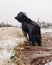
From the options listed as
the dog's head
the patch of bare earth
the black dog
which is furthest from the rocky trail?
the dog's head

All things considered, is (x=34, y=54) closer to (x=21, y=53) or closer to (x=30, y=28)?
(x=21, y=53)

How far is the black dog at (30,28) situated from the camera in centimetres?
1388

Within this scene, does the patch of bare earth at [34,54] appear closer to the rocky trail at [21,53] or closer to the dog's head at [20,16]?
the rocky trail at [21,53]

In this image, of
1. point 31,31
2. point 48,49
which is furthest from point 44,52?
point 31,31

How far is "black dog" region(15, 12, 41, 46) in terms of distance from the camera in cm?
1388

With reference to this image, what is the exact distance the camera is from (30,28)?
45.5 feet

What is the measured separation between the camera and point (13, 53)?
10.6 meters

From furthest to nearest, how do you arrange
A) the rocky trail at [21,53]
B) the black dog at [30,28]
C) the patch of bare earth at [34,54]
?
the black dog at [30,28], the patch of bare earth at [34,54], the rocky trail at [21,53]

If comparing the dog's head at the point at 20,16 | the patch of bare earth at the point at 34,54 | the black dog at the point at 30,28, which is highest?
the dog's head at the point at 20,16

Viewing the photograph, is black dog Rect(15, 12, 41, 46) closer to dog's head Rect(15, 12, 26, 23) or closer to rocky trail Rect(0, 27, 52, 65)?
dog's head Rect(15, 12, 26, 23)

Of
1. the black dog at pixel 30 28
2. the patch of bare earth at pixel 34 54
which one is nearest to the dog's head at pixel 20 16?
the black dog at pixel 30 28

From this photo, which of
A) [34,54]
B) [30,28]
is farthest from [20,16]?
[34,54]

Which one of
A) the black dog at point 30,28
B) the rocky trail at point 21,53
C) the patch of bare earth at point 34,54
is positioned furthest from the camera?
the black dog at point 30,28

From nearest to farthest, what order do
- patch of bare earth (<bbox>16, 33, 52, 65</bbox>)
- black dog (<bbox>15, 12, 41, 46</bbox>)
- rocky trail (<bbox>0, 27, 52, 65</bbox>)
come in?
rocky trail (<bbox>0, 27, 52, 65</bbox>) < patch of bare earth (<bbox>16, 33, 52, 65</bbox>) < black dog (<bbox>15, 12, 41, 46</bbox>)
